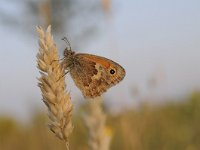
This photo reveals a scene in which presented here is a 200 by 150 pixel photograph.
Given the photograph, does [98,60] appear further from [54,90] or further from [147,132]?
[147,132]

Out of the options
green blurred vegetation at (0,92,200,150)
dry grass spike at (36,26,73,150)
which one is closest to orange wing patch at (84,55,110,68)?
dry grass spike at (36,26,73,150)

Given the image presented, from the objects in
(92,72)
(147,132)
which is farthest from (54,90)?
(147,132)

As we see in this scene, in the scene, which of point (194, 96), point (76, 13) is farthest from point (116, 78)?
point (76, 13)

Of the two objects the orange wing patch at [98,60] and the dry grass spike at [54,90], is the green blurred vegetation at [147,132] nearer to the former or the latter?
the orange wing patch at [98,60]

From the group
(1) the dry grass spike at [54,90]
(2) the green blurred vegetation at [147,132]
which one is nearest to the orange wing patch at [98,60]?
(1) the dry grass spike at [54,90]

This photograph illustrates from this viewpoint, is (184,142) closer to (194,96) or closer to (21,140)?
(194,96)

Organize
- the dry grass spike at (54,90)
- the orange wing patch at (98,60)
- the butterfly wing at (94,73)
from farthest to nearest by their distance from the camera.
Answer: the orange wing patch at (98,60), the butterfly wing at (94,73), the dry grass spike at (54,90)
